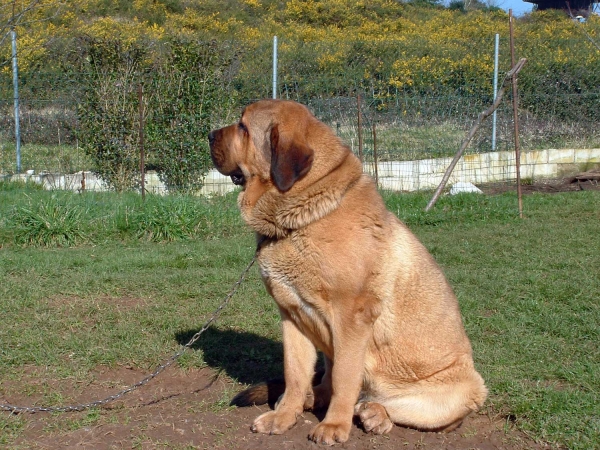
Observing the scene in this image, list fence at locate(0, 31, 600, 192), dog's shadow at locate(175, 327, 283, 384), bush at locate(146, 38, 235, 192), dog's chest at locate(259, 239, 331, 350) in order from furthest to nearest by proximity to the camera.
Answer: fence at locate(0, 31, 600, 192)
bush at locate(146, 38, 235, 192)
dog's shadow at locate(175, 327, 283, 384)
dog's chest at locate(259, 239, 331, 350)

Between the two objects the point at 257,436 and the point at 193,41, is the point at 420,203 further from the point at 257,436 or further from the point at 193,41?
the point at 257,436

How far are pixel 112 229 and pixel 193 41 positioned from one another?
530cm

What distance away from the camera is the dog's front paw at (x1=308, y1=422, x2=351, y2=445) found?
3.51 meters

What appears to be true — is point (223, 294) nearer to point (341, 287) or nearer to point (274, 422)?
point (274, 422)

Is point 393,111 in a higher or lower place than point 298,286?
higher

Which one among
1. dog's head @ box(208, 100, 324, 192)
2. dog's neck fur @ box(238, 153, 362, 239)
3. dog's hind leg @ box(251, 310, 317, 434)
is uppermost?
dog's head @ box(208, 100, 324, 192)

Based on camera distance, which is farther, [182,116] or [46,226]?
[182,116]

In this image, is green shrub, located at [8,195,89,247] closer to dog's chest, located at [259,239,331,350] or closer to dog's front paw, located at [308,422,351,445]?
dog's chest, located at [259,239,331,350]

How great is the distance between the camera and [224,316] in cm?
596

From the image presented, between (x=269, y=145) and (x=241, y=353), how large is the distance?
2.01 metres

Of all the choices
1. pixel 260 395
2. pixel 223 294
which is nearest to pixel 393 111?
pixel 223 294

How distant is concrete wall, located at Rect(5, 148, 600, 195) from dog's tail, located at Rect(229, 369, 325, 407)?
339 inches

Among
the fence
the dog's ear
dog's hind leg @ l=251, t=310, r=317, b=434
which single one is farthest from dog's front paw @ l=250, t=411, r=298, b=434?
the fence

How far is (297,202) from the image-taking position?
3543mm
